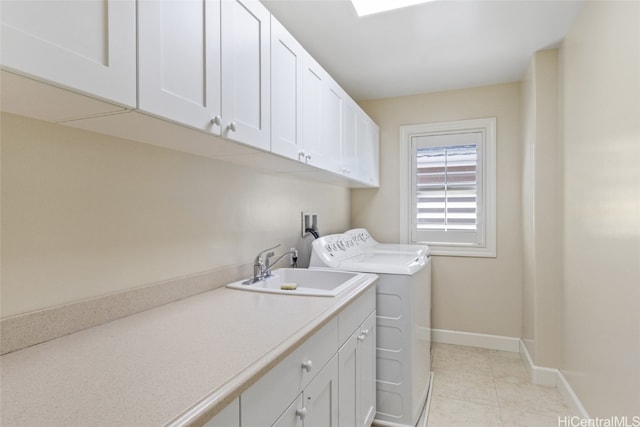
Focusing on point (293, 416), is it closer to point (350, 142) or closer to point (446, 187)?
point (350, 142)

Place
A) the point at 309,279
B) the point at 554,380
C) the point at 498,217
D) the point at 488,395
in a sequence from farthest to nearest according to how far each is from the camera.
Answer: the point at 498,217, the point at 554,380, the point at 488,395, the point at 309,279

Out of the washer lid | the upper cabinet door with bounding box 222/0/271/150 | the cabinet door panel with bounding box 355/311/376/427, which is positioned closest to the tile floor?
the cabinet door panel with bounding box 355/311/376/427

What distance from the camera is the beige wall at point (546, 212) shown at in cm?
248

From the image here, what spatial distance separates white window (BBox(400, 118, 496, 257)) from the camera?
3.24 meters

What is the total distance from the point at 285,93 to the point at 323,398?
130 centimetres

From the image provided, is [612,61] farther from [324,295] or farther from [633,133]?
[324,295]

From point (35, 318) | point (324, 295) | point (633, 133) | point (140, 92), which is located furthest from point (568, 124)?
point (35, 318)

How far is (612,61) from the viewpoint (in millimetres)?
1582

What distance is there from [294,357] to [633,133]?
1.62 meters

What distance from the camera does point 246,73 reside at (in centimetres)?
129

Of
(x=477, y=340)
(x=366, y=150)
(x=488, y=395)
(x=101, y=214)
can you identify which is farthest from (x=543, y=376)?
(x=101, y=214)

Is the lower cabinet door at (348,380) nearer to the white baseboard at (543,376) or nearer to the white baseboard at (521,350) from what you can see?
the white baseboard at (521,350)

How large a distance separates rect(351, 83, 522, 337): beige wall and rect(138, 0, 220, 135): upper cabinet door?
2.67 metres

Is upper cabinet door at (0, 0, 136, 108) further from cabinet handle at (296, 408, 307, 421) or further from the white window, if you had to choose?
the white window
